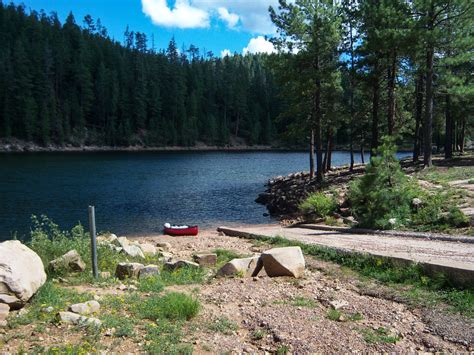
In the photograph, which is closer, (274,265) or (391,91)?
(274,265)

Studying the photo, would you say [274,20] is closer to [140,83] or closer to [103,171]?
[103,171]

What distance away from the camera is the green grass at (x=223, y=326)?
657 centimetres

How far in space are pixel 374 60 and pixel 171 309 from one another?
84.7 feet

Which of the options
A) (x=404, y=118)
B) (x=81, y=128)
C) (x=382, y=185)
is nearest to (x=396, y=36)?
(x=382, y=185)

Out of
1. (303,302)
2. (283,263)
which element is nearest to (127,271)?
(283,263)

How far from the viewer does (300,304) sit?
7.59 metres

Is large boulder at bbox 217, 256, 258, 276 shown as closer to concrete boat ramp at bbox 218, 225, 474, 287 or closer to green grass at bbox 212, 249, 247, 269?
green grass at bbox 212, 249, 247, 269

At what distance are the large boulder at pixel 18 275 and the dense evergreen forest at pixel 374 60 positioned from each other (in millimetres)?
22469

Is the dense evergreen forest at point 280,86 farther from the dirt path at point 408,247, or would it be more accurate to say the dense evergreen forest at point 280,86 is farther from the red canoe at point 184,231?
the red canoe at point 184,231

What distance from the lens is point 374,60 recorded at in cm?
2825

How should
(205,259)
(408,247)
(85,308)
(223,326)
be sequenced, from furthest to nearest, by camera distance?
(205,259), (408,247), (85,308), (223,326)

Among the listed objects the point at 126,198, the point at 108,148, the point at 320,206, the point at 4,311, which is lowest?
the point at 126,198

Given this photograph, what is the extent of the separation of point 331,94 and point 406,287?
24378mm

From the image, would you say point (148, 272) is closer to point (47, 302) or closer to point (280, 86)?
point (47, 302)
